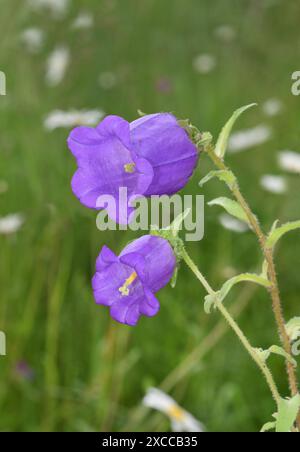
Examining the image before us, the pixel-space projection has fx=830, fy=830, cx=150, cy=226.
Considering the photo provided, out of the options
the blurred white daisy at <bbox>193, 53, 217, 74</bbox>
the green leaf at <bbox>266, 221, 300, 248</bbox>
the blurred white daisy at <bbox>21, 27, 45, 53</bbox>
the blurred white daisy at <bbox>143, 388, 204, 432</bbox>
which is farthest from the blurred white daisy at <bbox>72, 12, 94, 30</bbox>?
the green leaf at <bbox>266, 221, 300, 248</bbox>

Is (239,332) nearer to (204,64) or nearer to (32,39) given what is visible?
(32,39)

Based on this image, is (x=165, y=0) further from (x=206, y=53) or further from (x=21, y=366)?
(x=21, y=366)

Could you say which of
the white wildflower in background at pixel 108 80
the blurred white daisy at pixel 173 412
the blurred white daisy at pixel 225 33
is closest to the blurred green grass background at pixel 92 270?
the white wildflower in background at pixel 108 80

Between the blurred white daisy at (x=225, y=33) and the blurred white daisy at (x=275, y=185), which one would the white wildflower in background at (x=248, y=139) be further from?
the blurred white daisy at (x=225, y=33)

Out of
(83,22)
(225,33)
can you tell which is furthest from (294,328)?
(225,33)

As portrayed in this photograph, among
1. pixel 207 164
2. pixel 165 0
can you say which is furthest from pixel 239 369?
pixel 165 0
